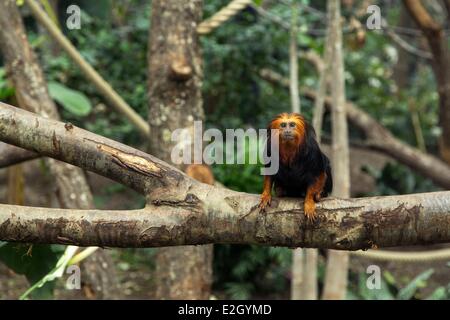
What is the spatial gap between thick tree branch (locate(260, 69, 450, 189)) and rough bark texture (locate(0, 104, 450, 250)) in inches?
156

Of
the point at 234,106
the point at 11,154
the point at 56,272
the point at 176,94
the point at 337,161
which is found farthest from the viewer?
the point at 234,106

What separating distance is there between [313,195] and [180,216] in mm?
487

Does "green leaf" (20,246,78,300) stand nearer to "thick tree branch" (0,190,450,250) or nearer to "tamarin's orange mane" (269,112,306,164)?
"thick tree branch" (0,190,450,250)

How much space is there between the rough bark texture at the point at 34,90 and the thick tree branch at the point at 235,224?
1859 millimetres

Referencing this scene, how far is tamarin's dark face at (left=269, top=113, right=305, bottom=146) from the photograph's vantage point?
7.61 feet

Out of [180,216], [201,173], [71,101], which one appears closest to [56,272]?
[201,173]

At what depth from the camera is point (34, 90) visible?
12.4 ft

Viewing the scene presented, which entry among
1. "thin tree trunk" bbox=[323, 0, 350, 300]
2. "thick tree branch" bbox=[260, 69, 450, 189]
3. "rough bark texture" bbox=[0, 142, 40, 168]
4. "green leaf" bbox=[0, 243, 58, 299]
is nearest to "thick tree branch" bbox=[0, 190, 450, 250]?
"green leaf" bbox=[0, 243, 58, 299]

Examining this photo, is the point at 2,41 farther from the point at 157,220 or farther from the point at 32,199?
the point at 32,199

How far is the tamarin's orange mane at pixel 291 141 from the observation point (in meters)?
2.33

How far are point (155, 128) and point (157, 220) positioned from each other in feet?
5.39

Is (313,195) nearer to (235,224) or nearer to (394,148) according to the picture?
(235,224)
